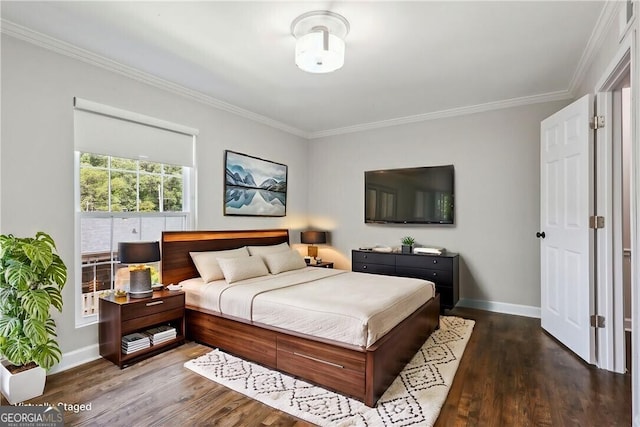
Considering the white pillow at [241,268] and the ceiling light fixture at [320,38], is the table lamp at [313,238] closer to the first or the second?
the white pillow at [241,268]

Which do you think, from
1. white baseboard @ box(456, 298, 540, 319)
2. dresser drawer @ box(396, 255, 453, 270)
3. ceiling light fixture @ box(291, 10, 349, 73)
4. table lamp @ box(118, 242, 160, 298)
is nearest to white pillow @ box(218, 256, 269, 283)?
table lamp @ box(118, 242, 160, 298)

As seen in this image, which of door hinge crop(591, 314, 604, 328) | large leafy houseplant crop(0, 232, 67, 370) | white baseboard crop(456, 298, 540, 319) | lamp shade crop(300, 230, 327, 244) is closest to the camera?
large leafy houseplant crop(0, 232, 67, 370)

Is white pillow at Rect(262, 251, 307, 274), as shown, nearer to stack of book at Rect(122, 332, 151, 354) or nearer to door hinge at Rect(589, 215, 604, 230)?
stack of book at Rect(122, 332, 151, 354)

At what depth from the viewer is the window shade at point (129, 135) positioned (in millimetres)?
2895

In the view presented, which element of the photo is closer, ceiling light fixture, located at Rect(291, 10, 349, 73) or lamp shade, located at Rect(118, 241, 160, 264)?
ceiling light fixture, located at Rect(291, 10, 349, 73)

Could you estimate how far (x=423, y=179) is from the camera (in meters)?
4.70

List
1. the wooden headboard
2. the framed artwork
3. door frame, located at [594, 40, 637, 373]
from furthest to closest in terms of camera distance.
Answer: the framed artwork
the wooden headboard
door frame, located at [594, 40, 637, 373]

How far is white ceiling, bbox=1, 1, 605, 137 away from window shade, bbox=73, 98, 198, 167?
1.55ft

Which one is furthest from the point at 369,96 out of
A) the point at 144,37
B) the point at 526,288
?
the point at 526,288

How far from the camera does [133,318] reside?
2820mm

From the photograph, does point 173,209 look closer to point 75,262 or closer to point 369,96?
point 75,262

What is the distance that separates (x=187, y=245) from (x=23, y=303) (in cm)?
161

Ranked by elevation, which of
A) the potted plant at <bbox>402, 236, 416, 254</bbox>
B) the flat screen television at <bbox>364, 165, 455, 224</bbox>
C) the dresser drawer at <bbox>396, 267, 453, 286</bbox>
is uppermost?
the flat screen television at <bbox>364, 165, 455, 224</bbox>

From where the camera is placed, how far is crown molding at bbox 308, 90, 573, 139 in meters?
3.93
